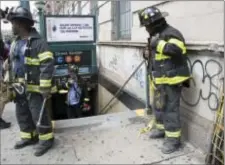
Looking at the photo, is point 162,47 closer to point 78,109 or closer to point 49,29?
point 78,109

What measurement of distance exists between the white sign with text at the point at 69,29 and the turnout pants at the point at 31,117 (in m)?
3.88

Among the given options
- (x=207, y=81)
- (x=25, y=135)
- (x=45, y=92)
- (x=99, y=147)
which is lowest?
(x=99, y=147)

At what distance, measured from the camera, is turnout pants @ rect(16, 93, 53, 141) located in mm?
3441

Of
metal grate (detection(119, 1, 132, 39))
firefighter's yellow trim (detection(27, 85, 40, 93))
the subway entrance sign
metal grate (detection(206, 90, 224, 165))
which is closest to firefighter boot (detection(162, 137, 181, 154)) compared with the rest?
metal grate (detection(206, 90, 224, 165))

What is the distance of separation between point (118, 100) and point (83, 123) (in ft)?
7.29

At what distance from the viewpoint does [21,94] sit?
3.52 meters

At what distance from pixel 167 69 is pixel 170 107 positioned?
47 centimetres

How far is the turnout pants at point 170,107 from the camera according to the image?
340 centimetres

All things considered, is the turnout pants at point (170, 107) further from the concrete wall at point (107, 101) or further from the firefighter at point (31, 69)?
the concrete wall at point (107, 101)

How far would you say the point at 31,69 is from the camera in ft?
11.0

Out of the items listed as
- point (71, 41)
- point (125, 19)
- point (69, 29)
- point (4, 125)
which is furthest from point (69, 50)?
point (4, 125)

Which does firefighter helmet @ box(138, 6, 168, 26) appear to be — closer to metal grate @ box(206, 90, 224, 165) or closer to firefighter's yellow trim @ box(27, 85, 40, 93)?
metal grate @ box(206, 90, 224, 165)

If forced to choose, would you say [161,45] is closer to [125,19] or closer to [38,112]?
[38,112]

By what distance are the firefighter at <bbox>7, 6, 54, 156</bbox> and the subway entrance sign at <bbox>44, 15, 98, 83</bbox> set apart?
3.48 m
